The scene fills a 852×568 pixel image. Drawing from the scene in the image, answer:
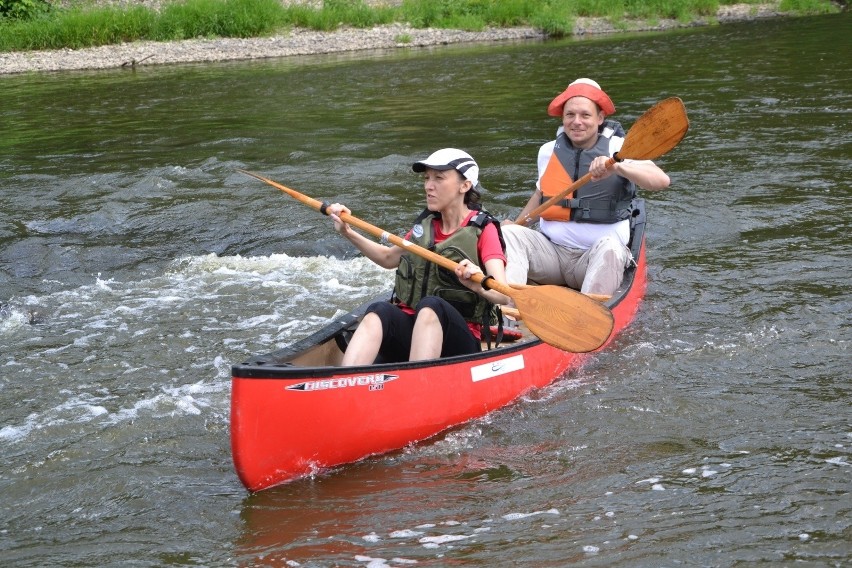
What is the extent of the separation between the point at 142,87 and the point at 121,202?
31.7 feet

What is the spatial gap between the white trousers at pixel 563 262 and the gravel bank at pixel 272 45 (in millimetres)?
18426

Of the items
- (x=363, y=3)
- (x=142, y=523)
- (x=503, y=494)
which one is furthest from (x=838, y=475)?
(x=363, y=3)

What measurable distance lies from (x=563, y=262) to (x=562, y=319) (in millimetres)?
1362

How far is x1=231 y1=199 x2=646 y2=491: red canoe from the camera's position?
418 cm

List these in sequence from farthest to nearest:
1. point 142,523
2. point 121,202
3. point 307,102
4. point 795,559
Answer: point 307,102 < point 121,202 < point 142,523 < point 795,559

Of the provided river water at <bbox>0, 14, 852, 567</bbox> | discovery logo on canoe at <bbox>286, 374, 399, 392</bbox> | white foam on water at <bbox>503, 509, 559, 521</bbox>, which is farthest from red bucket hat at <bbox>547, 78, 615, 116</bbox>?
white foam on water at <bbox>503, 509, 559, 521</bbox>

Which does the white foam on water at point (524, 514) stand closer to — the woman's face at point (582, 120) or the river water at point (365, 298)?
Answer: the river water at point (365, 298)

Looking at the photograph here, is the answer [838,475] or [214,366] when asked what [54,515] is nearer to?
[214,366]

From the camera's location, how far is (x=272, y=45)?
2469 cm

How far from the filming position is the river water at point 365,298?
394 centimetres

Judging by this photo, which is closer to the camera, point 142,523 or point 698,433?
point 142,523

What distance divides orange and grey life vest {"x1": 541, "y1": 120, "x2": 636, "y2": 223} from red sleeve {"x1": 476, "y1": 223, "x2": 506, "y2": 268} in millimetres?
1559

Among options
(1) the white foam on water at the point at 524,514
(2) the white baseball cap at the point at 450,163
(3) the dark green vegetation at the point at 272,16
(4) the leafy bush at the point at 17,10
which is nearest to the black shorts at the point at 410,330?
(2) the white baseball cap at the point at 450,163

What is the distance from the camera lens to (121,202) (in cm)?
998
